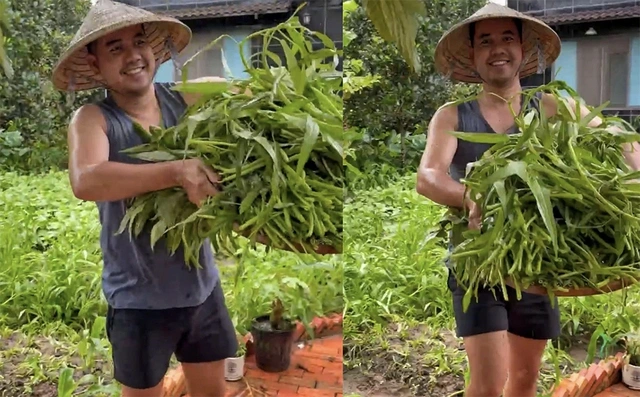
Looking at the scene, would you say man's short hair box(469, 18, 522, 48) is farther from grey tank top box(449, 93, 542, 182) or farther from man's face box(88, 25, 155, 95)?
man's face box(88, 25, 155, 95)

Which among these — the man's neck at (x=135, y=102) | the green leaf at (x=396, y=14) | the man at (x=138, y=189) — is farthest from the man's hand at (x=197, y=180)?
the green leaf at (x=396, y=14)

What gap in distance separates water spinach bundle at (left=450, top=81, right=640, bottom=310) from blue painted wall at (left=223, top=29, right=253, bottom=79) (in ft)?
1.24

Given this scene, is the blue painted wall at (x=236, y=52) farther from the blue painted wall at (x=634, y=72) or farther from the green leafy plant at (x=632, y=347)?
the green leafy plant at (x=632, y=347)

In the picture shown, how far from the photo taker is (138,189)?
2.78 feet

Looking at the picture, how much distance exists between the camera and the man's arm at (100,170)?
2.75 ft

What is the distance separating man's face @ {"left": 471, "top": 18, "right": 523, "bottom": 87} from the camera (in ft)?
3.01

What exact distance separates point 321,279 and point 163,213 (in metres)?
0.29

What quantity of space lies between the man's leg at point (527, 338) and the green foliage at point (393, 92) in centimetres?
29

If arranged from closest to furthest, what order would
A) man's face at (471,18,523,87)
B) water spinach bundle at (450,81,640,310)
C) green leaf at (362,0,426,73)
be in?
1. green leaf at (362,0,426,73)
2. water spinach bundle at (450,81,640,310)
3. man's face at (471,18,523,87)

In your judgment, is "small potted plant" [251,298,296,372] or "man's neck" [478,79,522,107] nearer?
"man's neck" [478,79,522,107]

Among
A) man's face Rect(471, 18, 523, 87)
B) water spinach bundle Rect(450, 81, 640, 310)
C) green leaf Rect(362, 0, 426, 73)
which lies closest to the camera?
green leaf Rect(362, 0, 426, 73)

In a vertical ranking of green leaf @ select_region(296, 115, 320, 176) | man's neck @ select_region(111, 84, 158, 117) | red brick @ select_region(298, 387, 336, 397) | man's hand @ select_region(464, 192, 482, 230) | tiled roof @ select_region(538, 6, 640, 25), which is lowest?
red brick @ select_region(298, 387, 336, 397)

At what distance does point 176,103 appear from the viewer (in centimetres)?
87

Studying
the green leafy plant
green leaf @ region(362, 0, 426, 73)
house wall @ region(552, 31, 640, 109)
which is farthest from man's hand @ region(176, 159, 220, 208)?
the green leafy plant
